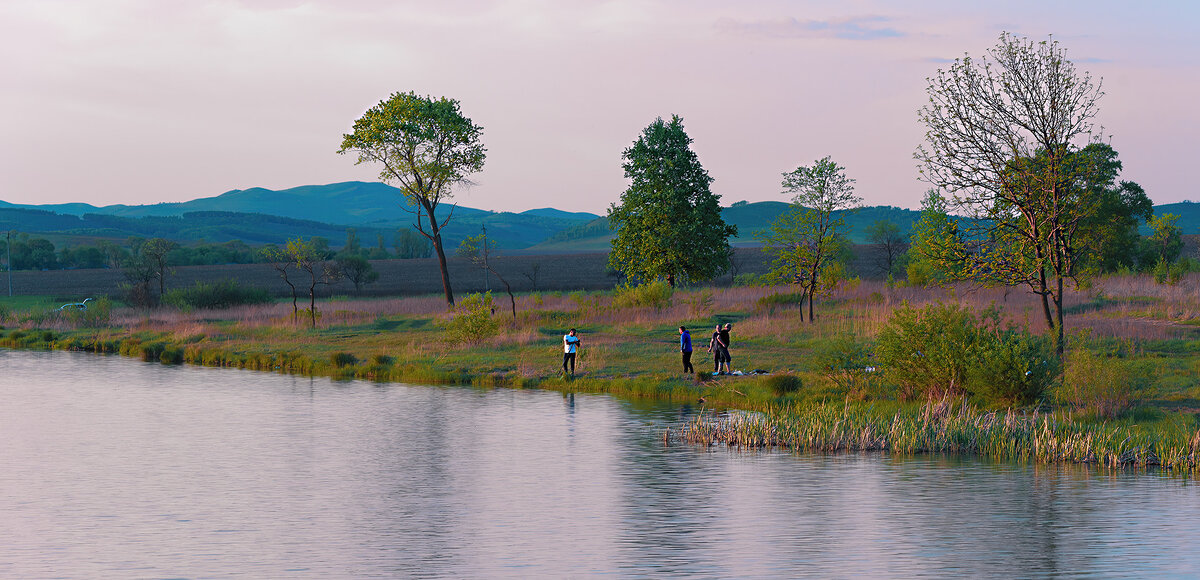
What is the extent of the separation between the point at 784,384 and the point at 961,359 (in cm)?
572

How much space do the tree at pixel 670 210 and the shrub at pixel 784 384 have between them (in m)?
26.6

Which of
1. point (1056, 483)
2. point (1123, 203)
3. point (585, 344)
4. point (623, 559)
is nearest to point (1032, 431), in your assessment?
point (1056, 483)

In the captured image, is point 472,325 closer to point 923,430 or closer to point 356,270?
point 923,430

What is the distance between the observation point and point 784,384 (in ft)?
106

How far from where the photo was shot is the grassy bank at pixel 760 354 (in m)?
24.2

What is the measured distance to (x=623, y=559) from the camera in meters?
15.9

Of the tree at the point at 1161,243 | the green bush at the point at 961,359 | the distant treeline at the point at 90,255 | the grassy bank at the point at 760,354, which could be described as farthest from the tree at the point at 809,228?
the distant treeline at the point at 90,255

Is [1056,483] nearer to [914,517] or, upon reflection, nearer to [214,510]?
[914,517]

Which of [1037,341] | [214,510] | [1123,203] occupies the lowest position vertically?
[214,510]

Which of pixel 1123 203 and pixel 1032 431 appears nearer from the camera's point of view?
pixel 1032 431

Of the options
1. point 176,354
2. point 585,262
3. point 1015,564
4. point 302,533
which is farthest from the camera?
point 585,262

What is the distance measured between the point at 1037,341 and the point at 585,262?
16025 cm

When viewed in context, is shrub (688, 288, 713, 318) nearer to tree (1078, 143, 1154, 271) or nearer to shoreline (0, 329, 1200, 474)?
shoreline (0, 329, 1200, 474)

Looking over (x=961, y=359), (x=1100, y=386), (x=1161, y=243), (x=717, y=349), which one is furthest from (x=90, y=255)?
(x=1100, y=386)
